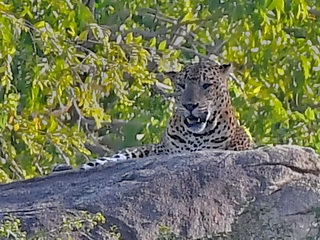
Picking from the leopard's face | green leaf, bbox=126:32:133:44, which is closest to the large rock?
the leopard's face

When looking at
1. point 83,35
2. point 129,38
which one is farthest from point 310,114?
point 83,35

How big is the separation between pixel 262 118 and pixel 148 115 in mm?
1060

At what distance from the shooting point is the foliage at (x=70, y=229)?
5433 millimetres

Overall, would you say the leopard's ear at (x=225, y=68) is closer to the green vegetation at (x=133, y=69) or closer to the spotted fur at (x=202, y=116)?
the spotted fur at (x=202, y=116)

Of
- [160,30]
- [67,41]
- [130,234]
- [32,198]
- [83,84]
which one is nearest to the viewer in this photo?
[130,234]

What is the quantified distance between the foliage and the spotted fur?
7.87 ft

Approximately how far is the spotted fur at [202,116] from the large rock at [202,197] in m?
1.74

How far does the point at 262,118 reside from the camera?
1141 cm

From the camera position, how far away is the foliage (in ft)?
17.8

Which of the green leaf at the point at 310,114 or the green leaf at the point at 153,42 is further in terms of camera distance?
the green leaf at the point at 310,114

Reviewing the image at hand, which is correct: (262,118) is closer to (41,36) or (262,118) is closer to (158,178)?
(41,36)

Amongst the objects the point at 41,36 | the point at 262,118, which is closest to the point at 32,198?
the point at 41,36

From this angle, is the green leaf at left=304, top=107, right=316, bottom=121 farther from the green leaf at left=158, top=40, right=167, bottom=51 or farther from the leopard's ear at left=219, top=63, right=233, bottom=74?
the leopard's ear at left=219, top=63, right=233, bottom=74

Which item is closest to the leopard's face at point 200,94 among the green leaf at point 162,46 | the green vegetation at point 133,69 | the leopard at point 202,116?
the leopard at point 202,116
